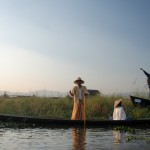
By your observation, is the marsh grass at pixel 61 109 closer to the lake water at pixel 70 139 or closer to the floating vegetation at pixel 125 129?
the floating vegetation at pixel 125 129

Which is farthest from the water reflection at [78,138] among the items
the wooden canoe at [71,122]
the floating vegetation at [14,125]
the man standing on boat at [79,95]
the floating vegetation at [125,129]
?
the floating vegetation at [14,125]

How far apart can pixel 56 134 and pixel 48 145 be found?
216 centimetres

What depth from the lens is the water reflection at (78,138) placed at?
9.54m

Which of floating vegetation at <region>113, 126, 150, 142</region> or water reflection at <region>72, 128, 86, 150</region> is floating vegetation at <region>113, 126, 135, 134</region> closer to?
floating vegetation at <region>113, 126, 150, 142</region>

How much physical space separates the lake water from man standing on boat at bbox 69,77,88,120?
1481 mm

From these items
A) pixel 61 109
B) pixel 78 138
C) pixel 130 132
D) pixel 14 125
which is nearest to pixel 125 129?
pixel 130 132

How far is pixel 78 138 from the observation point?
1099cm

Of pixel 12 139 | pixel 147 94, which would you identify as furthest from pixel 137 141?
pixel 147 94

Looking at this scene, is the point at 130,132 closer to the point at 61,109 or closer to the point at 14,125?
the point at 14,125

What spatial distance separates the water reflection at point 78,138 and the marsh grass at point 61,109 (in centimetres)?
490

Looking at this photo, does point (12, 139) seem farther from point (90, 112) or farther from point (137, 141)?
point (90, 112)

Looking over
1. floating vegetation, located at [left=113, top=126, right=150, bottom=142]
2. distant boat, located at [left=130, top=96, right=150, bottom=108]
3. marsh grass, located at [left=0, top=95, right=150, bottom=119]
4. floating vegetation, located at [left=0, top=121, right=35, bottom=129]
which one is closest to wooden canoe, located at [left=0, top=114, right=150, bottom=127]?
floating vegetation, located at [left=0, top=121, right=35, bottom=129]

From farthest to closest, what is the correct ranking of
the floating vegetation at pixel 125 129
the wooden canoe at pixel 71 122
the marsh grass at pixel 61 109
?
the marsh grass at pixel 61 109, the wooden canoe at pixel 71 122, the floating vegetation at pixel 125 129

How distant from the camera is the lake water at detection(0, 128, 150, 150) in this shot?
9.51 metres
